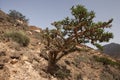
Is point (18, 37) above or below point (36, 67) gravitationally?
above

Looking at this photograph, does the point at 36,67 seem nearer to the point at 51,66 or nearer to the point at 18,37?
the point at 51,66

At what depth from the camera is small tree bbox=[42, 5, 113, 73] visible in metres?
14.8

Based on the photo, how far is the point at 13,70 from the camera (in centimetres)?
1257

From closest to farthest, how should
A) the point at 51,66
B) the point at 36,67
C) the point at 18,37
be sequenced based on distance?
the point at 36,67, the point at 51,66, the point at 18,37

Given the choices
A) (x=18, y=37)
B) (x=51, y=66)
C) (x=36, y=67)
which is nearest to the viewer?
(x=36, y=67)

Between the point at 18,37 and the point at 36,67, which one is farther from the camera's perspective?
the point at 18,37

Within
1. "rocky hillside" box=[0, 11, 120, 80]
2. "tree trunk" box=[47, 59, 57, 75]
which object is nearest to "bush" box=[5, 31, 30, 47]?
"rocky hillside" box=[0, 11, 120, 80]

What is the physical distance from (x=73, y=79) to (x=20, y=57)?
4308 mm

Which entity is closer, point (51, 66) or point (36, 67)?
point (36, 67)

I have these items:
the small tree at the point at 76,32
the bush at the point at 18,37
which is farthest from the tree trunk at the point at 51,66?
the bush at the point at 18,37

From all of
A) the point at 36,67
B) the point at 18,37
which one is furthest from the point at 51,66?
the point at 18,37

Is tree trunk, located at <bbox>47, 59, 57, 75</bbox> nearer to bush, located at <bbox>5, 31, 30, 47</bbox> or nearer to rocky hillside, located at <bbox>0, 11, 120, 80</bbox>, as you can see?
rocky hillside, located at <bbox>0, 11, 120, 80</bbox>

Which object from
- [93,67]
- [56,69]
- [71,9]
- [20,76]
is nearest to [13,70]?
[20,76]

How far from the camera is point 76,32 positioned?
15125 millimetres
